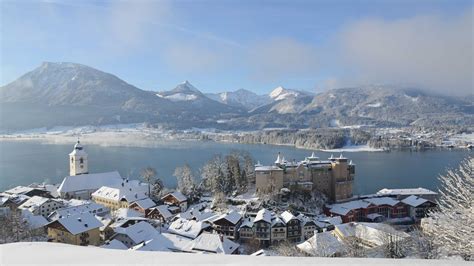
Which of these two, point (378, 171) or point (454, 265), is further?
point (378, 171)

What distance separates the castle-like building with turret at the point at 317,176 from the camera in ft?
50.9

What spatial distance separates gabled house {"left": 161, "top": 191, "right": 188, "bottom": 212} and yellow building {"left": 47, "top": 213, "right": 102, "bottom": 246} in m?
5.16

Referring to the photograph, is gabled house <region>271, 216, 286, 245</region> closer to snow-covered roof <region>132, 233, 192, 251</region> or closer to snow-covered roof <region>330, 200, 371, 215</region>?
snow-covered roof <region>132, 233, 192, 251</region>

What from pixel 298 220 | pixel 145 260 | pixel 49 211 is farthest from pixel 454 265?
pixel 49 211

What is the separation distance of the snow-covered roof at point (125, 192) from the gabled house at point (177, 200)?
3.14 ft

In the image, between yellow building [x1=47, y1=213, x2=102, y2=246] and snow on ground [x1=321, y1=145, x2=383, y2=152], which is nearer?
yellow building [x1=47, y1=213, x2=102, y2=246]

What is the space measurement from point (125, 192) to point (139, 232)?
19.2 ft

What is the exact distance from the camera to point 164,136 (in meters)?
60.2

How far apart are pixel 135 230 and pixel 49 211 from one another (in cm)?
507

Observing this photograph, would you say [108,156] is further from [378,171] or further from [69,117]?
[69,117]

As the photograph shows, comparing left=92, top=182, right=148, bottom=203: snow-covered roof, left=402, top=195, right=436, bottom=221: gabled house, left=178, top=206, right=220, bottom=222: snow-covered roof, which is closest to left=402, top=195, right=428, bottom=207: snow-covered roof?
left=402, top=195, right=436, bottom=221: gabled house

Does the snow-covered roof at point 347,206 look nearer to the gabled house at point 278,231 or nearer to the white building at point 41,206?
Answer: the gabled house at point 278,231

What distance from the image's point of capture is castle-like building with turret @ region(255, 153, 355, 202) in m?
15.5

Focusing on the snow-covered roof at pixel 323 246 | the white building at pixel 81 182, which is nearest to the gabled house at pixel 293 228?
the snow-covered roof at pixel 323 246
